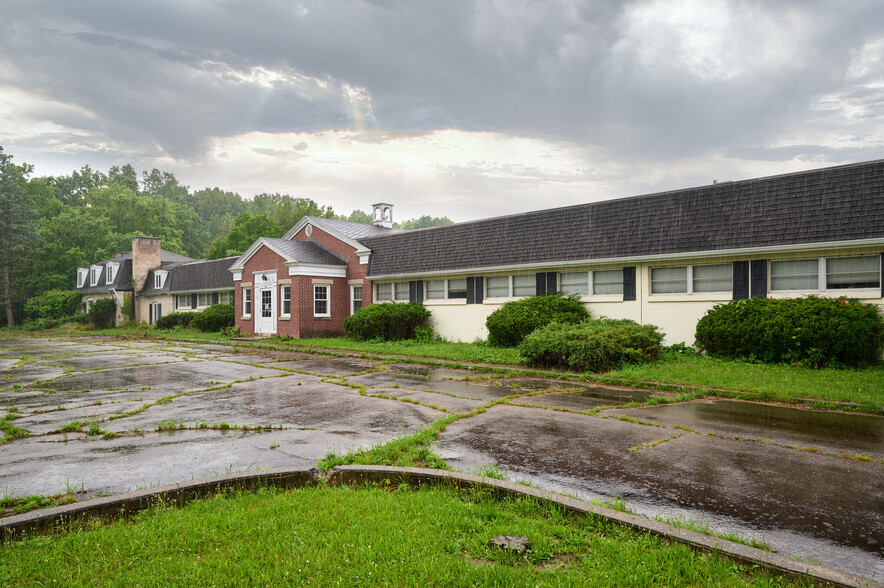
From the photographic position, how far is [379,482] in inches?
207

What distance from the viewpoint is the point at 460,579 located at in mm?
3293

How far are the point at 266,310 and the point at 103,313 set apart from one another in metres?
24.3

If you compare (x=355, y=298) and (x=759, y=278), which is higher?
(x=759, y=278)

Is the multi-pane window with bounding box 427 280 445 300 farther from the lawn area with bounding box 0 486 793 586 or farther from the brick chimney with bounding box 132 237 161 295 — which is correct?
the brick chimney with bounding box 132 237 161 295

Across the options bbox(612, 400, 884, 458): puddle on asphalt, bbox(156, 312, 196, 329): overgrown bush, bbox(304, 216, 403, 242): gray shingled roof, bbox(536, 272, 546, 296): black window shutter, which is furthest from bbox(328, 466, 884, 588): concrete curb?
bbox(156, 312, 196, 329): overgrown bush

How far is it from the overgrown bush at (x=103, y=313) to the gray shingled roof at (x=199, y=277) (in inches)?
118

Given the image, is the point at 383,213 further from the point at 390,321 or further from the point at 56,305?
the point at 56,305

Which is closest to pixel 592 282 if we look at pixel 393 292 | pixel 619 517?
pixel 393 292

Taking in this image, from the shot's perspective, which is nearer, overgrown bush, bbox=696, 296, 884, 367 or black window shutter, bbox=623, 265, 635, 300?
overgrown bush, bbox=696, 296, 884, 367

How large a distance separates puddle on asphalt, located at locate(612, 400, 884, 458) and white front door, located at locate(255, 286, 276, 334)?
22480 millimetres

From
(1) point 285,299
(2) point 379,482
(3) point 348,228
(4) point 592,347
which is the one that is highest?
(3) point 348,228

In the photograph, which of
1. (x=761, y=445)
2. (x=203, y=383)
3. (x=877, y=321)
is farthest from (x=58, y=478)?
(x=877, y=321)

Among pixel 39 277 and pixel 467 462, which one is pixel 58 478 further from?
pixel 39 277

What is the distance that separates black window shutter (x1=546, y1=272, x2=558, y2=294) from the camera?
19.5 meters
